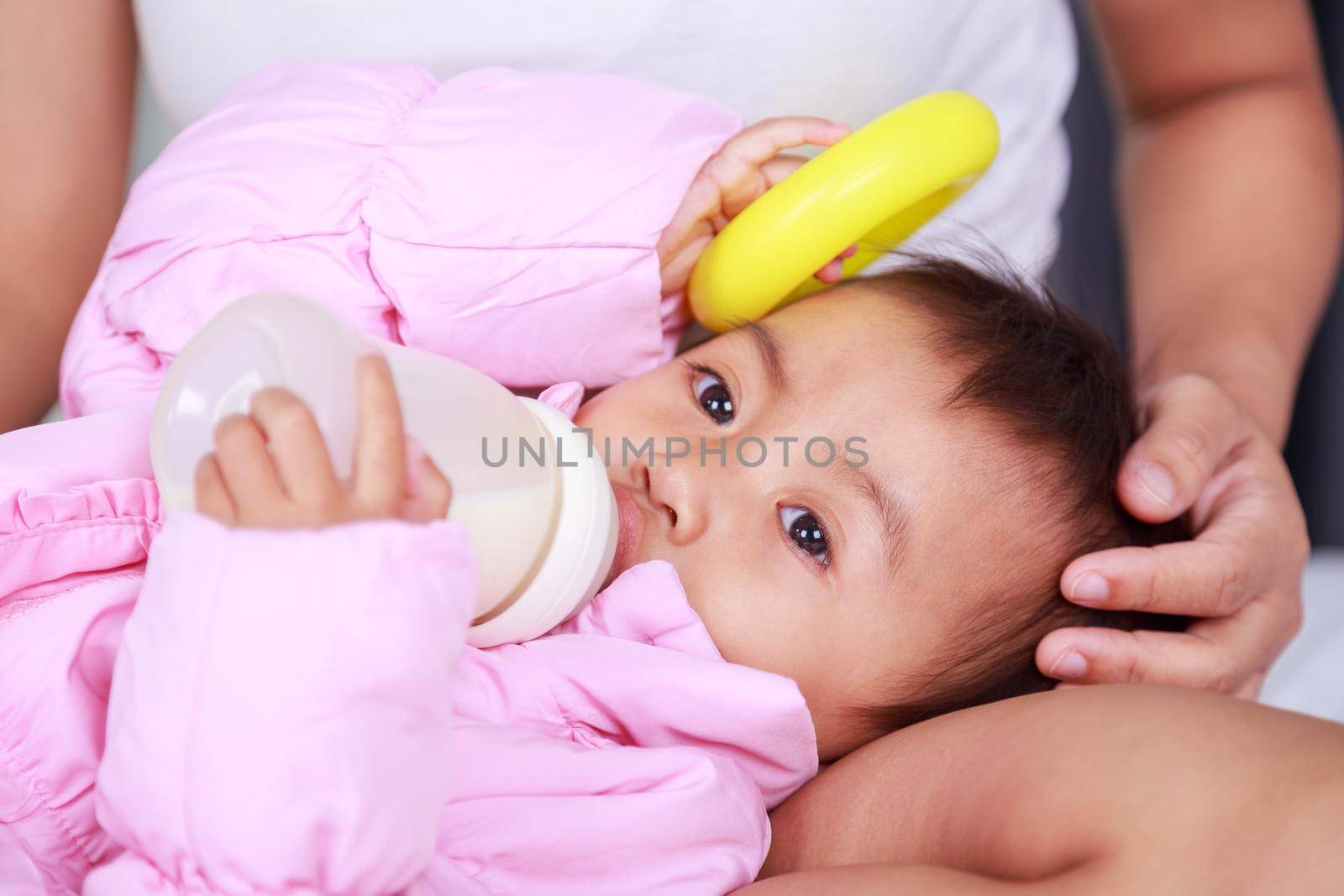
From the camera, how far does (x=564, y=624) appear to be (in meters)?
0.97

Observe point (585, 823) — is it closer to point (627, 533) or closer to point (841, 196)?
point (627, 533)

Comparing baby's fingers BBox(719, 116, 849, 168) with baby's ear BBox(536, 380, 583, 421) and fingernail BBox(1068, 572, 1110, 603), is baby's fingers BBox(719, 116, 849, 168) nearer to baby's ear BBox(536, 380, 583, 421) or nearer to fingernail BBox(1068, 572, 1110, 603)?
baby's ear BBox(536, 380, 583, 421)

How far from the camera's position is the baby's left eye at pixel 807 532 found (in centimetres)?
97

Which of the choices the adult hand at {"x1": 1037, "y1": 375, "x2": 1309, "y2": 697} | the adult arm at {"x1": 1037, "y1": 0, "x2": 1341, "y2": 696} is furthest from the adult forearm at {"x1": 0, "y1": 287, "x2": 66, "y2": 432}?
the adult arm at {"x1": 1037, "y1": 0, "x2": 1341, "y2": 696}

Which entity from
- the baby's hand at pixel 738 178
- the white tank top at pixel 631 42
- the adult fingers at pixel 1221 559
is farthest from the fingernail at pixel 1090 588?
the white tank top at pixel 631 42

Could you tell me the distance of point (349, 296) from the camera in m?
1.09

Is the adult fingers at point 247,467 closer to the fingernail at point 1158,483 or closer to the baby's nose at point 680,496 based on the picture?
the baby's nose at point 680,496

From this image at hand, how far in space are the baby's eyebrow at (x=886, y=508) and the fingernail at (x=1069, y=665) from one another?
16 centimetres

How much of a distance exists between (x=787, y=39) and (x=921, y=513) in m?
0.62

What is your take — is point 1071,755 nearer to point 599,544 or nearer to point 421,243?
point 599,544

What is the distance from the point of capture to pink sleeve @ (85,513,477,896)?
24.5 inches

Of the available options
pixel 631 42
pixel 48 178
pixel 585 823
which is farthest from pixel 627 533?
pixel 48 178

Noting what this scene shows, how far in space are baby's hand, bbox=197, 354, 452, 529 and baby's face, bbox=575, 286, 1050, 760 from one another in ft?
1.13

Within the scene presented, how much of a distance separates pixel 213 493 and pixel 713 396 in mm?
526
